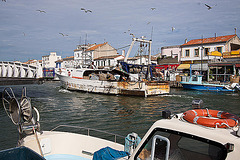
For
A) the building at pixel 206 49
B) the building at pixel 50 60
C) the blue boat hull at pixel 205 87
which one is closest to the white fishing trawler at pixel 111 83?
the blue boat hull at pixel 205 87

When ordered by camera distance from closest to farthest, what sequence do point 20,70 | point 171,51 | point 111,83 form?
point 20,70
point 111,83
point 171,51

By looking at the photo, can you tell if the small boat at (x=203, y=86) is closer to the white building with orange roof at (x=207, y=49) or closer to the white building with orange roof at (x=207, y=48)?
the white building with orange roof at (x=207, y=49)

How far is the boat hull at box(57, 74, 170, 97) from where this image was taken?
75.4 ft

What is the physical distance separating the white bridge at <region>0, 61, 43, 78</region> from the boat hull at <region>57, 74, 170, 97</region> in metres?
6.03

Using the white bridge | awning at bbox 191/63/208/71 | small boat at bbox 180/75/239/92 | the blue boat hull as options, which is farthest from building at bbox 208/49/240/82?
the white bridge

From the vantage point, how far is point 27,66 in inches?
963

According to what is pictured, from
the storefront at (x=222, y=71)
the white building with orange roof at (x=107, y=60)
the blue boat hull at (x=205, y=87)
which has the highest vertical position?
the white building with orange roof at (x=107, y=60)

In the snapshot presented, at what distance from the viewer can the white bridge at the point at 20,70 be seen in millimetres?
24062

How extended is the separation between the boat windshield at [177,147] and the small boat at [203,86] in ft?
98.3

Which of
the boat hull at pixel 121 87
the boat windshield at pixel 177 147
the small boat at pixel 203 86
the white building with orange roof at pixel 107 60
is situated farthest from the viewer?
the white building with orange roof at pixel 107 60

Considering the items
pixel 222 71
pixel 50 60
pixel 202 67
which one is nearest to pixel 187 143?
pixel 202 67

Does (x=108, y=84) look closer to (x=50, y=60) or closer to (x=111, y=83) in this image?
(x=111, y=83)

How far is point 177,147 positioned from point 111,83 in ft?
75.2

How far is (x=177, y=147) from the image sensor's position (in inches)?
99.4
